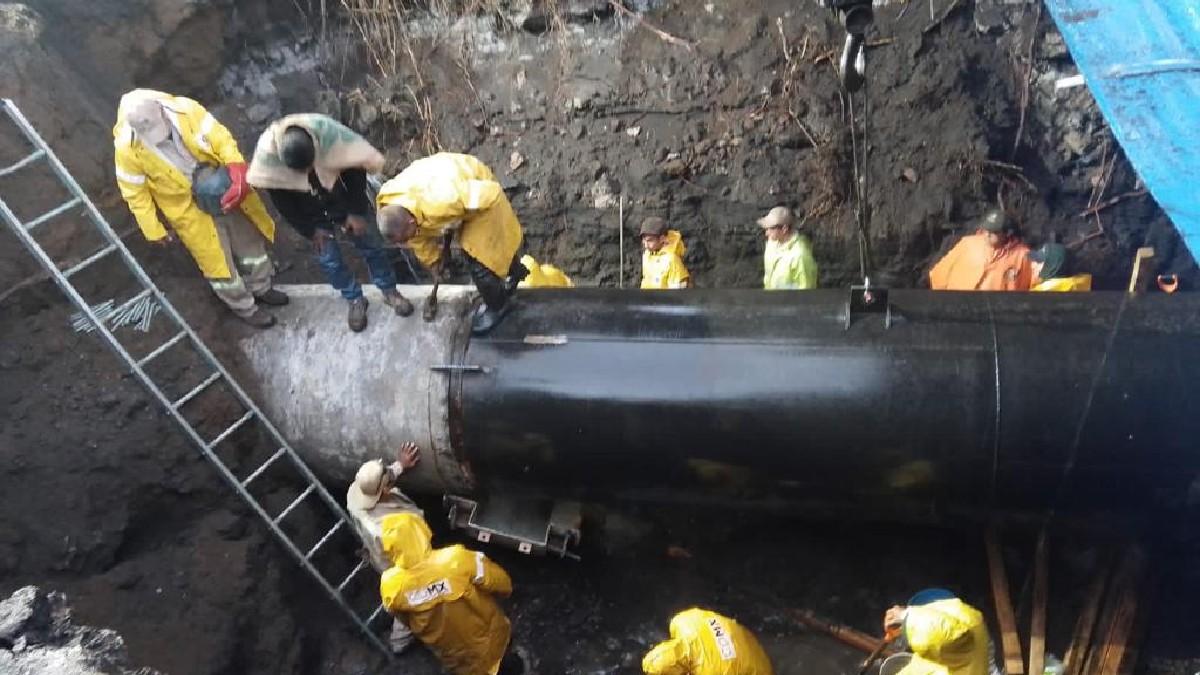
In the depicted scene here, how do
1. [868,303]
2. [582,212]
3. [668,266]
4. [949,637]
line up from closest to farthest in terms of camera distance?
[949,637] → [868,303] → [668,266] → [582,212]

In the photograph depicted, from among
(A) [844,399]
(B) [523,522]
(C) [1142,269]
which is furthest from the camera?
(B) [523,522]

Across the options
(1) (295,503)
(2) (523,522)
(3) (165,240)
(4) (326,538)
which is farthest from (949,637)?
(3) (165,240)

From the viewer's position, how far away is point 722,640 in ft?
12.6

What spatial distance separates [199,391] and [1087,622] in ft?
16.6

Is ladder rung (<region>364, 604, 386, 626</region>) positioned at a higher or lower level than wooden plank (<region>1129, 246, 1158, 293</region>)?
lower

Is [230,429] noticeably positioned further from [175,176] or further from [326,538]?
[175,176]

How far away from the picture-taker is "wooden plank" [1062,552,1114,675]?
443 cm

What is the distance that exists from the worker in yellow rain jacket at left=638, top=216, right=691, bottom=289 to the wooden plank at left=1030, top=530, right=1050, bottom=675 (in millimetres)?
2737

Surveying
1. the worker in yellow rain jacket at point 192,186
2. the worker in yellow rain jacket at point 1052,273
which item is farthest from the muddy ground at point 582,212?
the worker in yellow rain jacket at point 1052,273

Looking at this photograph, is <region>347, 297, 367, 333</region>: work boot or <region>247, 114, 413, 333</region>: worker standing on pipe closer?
<region>247, 114, 413, 333</region>: worker standing on pipe

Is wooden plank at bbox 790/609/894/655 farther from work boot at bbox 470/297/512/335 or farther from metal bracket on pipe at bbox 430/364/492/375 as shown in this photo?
work boot at bbox 470/297/512/335

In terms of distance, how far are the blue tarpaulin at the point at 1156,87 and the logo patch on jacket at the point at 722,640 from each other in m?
2.63

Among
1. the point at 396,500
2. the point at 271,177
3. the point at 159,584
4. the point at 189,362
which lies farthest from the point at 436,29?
the point at 159,584

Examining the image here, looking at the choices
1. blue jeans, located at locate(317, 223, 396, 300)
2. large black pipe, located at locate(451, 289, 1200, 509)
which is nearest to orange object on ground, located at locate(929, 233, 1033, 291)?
large black pipe, located at locate(451, 289, 1200, 509)
